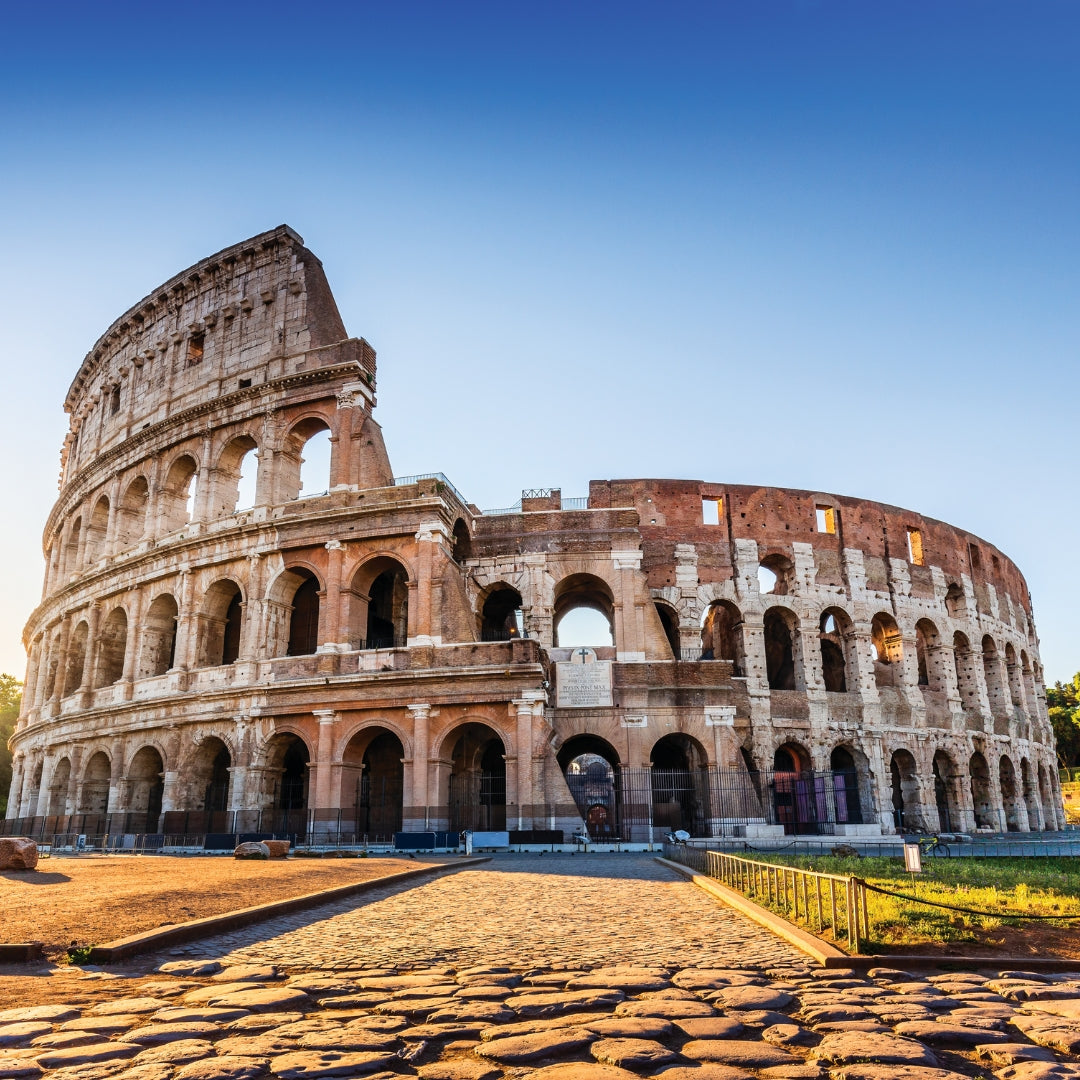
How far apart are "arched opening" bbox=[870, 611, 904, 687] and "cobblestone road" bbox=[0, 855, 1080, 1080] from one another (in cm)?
2594

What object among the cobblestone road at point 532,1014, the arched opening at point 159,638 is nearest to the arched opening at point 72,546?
the arched opening at point 159,638

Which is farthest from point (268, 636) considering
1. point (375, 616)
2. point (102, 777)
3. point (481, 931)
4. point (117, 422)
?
point (481, 931)

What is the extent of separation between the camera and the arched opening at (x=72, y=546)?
3388 cm

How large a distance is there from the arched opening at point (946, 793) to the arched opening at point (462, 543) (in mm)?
17815

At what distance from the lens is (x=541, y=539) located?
26.9m

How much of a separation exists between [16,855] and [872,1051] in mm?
12606

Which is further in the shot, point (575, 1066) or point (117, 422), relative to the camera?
point (117, 422)

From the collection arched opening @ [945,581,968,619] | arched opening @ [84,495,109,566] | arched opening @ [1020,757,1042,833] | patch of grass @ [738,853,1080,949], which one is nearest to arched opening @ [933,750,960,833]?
arched opening @ [1020,757,1042,833]

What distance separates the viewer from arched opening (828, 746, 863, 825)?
2612 cm

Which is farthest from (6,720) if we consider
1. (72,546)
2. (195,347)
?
(195,347)

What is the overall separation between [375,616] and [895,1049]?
24.0 m

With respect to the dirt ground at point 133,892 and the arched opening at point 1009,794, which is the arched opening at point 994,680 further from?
the dirt ground at point 133,892

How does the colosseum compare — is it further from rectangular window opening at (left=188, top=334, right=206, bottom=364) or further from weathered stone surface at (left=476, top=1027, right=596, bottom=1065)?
weathered stone surface at (left=476, top=1027, right=596, bottom=1065)

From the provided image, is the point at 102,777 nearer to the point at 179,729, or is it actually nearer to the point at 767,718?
the point at 179,729
